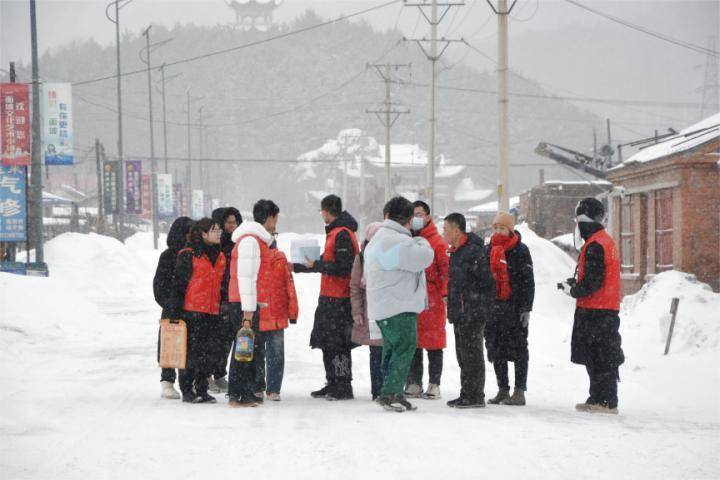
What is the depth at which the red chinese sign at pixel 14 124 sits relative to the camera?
21.7 meters

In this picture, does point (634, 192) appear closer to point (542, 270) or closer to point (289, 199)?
point (542, 270)

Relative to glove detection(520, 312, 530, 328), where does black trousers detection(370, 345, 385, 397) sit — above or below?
below

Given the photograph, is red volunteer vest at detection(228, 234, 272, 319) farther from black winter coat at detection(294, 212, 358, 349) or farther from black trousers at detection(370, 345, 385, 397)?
black trousers at detection(370, 345, 385, 397)

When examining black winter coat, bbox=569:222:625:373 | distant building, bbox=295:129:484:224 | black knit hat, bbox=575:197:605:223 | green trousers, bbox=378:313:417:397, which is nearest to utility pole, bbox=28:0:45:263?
green trousers, bbox=378:313:417:397

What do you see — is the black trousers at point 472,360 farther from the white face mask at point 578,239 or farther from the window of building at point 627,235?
the window of building at point 627,235

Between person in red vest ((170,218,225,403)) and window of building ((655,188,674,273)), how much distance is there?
1538cm

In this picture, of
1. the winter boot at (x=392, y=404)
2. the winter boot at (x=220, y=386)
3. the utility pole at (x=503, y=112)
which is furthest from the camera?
the utility pole at (x=503, y=112)

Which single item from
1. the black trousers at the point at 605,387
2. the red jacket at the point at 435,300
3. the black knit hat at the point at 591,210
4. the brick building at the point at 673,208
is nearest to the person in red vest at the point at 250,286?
the red jacket at the point at 435,300

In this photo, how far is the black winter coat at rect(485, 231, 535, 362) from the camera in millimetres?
8422

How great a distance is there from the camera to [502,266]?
27.7 ft

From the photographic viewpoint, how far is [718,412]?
32.3 feet

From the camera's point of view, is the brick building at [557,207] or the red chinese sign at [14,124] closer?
the red chinese sign at [14,124]

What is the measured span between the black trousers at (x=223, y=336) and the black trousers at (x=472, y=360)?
203 cm

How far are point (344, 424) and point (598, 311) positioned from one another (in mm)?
2640
